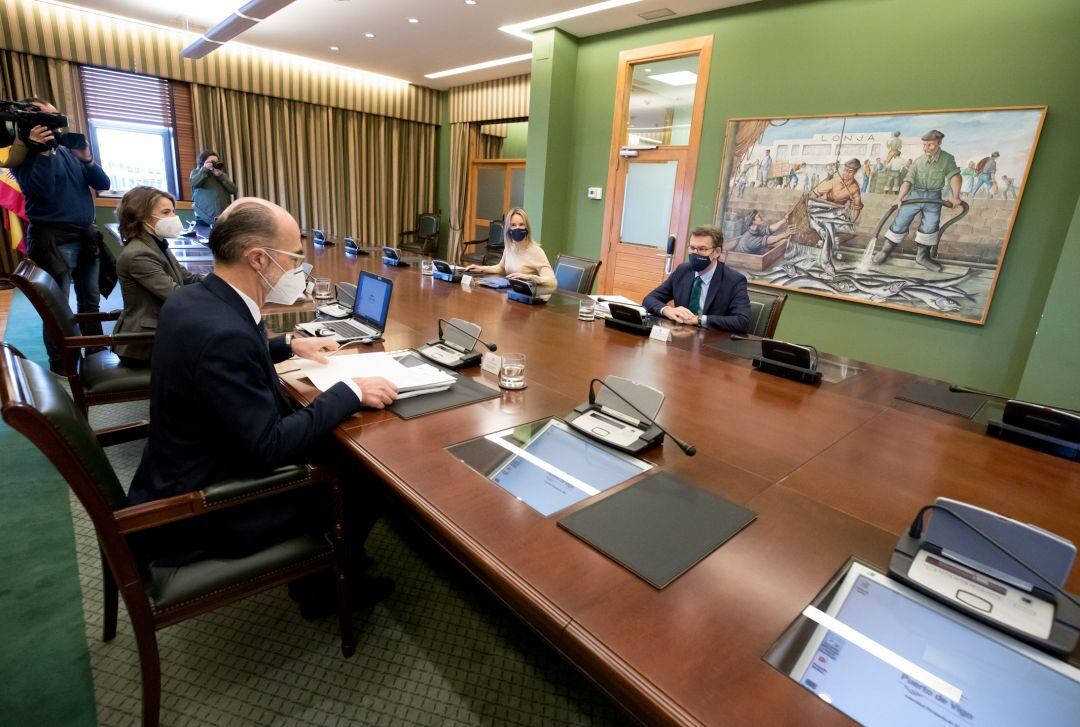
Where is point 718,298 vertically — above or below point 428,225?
below

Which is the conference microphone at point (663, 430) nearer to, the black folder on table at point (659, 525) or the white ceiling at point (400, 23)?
the black folder on table at point (659, 525)

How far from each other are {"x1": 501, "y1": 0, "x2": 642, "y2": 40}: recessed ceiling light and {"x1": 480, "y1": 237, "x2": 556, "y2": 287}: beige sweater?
2274mm

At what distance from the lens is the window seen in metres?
5.65

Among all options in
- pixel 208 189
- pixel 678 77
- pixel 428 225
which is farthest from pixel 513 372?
pixel 428 225

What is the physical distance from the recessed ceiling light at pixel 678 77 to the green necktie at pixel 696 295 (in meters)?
2.60

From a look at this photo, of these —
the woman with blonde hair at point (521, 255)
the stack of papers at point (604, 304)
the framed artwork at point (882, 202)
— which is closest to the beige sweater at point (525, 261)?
the woman with blonde hair at point (521, 255)

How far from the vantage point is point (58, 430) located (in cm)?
92

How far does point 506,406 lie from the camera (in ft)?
4.71

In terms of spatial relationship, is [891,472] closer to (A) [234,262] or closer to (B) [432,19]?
(A) [234,262]

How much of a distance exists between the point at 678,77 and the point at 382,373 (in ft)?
15.4

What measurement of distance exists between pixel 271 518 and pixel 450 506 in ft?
1.82

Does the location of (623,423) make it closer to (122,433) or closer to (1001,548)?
(1001,548)

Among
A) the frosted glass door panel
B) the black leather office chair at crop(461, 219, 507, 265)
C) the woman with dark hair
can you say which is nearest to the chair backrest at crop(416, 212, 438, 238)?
the black leather office chair at crop(461, 219, 507, 265)

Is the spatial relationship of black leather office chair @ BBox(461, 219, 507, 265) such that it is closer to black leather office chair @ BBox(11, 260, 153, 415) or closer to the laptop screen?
the laptop screen
